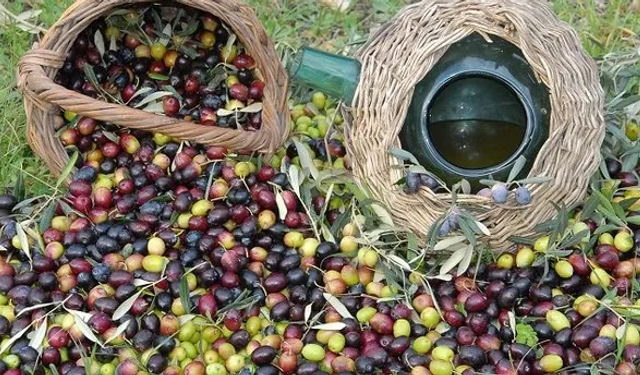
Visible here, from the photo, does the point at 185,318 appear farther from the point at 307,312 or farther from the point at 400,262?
the point at 400,262

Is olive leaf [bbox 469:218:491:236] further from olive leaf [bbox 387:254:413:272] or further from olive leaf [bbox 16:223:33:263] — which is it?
olive leaf [bbox 16:223:33:263]

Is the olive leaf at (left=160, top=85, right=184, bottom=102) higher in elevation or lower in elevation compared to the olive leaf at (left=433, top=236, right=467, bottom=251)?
higher

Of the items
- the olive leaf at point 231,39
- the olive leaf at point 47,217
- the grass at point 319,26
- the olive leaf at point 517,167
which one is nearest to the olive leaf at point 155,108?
the olive leaf at point 231,39

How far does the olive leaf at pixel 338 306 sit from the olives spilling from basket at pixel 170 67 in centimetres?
61

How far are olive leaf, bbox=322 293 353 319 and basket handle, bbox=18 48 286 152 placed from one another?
18.8 inches

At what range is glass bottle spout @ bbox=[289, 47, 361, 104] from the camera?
7.38 ft

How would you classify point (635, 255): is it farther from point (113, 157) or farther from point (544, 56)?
point (113, 157)

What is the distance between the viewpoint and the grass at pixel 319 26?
299 cm

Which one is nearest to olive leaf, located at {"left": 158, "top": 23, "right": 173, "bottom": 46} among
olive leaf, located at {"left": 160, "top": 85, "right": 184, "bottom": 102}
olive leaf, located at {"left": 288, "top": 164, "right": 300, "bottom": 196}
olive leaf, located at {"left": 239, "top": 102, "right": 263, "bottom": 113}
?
olive leaf, located at {"left": 160, "top": 85, "right": 184, "bottom": 102}

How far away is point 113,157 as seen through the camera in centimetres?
252

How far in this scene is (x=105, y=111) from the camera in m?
2.19

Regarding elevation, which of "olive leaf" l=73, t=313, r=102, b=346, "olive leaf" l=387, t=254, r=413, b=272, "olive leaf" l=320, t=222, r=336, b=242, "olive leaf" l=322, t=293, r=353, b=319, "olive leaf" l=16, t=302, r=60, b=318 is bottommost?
"olive leaf" l=16, t=302, r=60, b=318

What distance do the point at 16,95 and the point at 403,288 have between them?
1.55 metres

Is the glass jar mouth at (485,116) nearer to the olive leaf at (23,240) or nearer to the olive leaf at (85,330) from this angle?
the olive leaf at (85,330)
